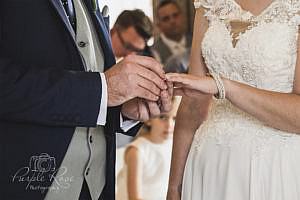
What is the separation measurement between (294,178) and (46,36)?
837 mm

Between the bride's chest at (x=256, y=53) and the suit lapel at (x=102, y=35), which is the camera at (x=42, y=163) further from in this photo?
the bride's chest at (x=256, y=53)

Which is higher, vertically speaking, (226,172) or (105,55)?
(105,55)

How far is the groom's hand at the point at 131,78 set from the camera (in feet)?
5.08

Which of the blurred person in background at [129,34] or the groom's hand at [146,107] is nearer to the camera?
the groom's hand at [146,107]

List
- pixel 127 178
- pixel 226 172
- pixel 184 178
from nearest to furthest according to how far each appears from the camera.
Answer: pixel 226 172, pixel 184 178, pixel 127 178

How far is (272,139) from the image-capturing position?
6.01 ft

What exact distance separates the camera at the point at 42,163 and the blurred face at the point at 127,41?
7.06 ft

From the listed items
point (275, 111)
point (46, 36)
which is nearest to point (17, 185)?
point (46, 36)

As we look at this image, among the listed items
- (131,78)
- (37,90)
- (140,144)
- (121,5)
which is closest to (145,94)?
(131,78)

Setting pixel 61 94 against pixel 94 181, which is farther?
pixel 94 181

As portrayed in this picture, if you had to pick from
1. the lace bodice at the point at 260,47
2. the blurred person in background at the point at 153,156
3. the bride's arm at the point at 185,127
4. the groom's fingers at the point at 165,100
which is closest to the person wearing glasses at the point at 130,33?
the blurred person in background at the point at 153,156

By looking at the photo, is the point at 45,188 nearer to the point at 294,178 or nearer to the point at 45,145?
the point at 45,145

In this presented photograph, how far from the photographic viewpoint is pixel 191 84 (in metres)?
1.68

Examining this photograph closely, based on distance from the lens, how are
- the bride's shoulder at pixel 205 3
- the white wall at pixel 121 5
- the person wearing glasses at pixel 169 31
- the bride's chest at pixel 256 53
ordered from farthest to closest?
the person wearing glasses at pixel 169 31
the white wall at pixel 121 5
the bride's shoulder at pixel 205 3
the bride's chest at pixel 256 53
